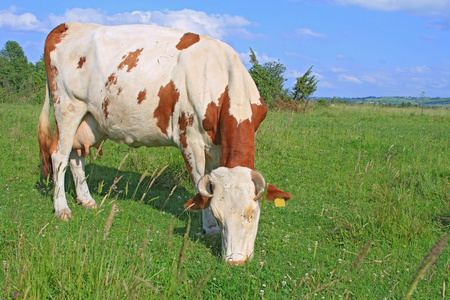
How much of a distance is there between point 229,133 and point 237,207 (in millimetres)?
1090

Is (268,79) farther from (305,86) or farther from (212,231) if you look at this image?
(212,231)

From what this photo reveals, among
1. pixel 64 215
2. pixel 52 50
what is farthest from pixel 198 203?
pixel 52 50

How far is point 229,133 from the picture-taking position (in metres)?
4.68

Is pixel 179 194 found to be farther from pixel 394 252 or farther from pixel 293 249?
pixel 394 252

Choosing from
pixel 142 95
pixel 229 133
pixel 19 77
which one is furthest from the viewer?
pixel 19 77

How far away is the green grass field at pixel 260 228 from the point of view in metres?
2.87

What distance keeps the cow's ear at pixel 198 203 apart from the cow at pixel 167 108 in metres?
0.01

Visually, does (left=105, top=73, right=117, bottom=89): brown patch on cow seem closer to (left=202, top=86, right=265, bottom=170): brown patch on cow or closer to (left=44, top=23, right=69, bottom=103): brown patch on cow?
(left=44, top=23, right=69, bottom=103): brown patch on cow

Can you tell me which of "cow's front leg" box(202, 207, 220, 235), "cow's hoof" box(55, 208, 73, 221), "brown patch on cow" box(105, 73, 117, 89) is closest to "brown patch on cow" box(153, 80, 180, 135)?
"brown patch on cow" box(105, 73, 117, 89)

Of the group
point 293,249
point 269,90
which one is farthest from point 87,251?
point 269,90

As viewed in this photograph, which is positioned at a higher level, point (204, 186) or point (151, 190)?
point (204, 186)

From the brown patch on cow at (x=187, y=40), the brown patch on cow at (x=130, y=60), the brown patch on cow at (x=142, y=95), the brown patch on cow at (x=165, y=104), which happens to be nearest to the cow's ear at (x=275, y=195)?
the brown patch on cow at (x=165, y=104)

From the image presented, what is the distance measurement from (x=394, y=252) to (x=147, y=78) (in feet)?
12.5

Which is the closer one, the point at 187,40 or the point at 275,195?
the point at 275,195
